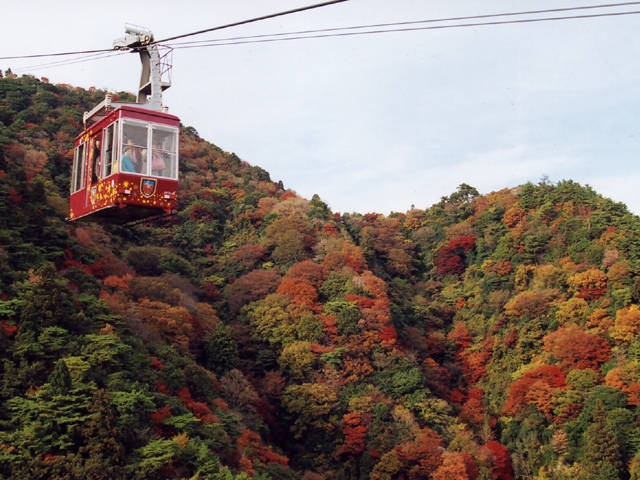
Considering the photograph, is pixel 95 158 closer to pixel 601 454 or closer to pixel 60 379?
pixel 60 379

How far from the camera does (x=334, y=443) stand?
116 ft

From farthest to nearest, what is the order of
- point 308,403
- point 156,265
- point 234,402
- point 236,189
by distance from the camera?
point 236,189
point 156,265
point 308,403
point 234,402

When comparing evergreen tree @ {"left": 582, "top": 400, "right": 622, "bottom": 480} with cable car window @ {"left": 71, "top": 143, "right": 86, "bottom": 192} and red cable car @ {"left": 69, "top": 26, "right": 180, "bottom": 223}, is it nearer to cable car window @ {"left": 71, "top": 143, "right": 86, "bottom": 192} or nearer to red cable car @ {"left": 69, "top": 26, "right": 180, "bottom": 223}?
red cable car @ {"left": 69, "top": 26, "right": 180, "bottom": 223}

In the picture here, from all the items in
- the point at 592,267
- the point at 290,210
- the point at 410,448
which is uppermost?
the point at 290,210

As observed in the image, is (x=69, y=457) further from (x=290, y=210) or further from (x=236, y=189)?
(x=236, y=189)

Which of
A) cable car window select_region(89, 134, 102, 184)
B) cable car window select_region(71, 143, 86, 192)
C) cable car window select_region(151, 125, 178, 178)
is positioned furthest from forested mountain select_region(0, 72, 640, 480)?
cable car window select_region(151, 125, 178, 178)

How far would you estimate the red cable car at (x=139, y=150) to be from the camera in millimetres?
14273

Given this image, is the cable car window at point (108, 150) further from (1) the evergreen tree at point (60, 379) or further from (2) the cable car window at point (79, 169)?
(1) the evergreen tree at point (60, 379)

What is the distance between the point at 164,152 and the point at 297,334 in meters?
26.3

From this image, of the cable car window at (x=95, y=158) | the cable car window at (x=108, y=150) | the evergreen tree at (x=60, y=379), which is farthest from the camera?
the evergreen tree at (x=60, y=379)

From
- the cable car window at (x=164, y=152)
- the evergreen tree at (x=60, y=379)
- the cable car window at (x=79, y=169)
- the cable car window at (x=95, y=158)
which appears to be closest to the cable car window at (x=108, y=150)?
the cable car window at (x=95, y=158)

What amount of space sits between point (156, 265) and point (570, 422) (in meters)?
23.6

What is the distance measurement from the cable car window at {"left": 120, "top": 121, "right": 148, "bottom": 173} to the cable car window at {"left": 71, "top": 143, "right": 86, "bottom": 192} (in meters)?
2.41

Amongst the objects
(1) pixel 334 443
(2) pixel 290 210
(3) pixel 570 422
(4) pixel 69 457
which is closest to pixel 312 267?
(2) pixel 290 210
